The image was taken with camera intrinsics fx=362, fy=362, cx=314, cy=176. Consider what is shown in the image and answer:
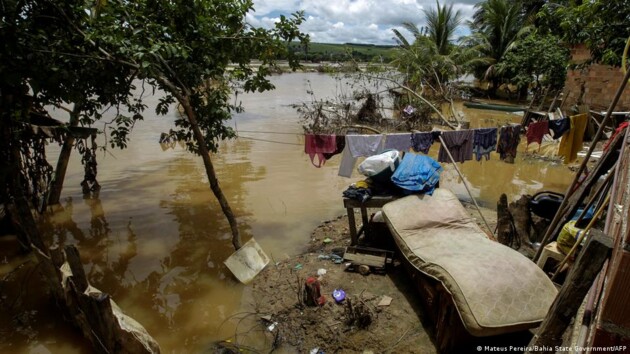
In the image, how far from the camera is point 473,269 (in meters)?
3.63

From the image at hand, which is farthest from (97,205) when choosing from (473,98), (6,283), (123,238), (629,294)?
(473,98)

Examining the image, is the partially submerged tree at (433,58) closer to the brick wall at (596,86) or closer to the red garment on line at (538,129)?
the brick wall at (596,86)

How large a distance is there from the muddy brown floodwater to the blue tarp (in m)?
2.31

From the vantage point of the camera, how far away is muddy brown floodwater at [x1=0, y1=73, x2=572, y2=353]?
16.0ft

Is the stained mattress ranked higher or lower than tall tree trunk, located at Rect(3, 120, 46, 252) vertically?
lower

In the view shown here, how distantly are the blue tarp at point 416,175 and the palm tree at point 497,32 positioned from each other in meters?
19.9

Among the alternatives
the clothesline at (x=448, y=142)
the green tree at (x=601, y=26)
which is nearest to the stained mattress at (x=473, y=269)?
the clothesline at (x=448, y=142)

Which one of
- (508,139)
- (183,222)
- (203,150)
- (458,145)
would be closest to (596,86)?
(508,139)

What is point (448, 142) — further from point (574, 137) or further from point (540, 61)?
point (540, 61)

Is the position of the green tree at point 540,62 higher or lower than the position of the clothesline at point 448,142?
higher

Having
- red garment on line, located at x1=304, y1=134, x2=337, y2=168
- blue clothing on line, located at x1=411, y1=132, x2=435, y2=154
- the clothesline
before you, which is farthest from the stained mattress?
red garment on line, located at x1=304, y1=134, x2=337, y2=168

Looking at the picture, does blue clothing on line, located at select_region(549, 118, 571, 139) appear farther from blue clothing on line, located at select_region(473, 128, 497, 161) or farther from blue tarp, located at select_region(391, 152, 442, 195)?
blue tarp, located at select_region(391, 152, 442, 195)

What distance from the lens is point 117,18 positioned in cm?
465

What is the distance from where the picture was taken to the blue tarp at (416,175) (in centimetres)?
529
